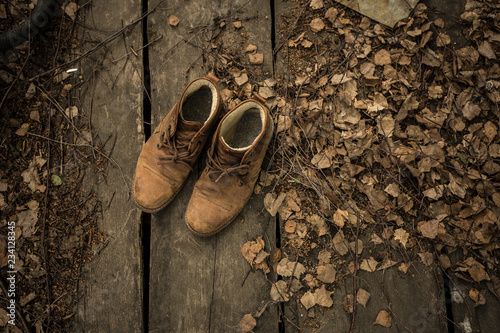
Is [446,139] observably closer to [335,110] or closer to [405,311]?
[335,110]

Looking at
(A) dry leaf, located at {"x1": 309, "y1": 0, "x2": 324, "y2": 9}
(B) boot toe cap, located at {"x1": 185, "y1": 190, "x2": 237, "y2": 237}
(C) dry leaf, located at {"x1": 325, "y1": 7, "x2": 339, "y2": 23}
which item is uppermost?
(A) dry leaf, located at {"x1": 309, "y1": 0, "x2": 324, "y2": 9}

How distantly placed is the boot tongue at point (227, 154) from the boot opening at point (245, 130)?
18 centimetres

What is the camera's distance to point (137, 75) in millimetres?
2033

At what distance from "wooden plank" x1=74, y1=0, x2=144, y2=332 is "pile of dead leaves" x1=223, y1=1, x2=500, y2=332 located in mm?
721

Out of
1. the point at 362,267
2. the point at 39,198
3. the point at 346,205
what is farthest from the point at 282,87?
the point at 39,198

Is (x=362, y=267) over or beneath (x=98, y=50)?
beneath

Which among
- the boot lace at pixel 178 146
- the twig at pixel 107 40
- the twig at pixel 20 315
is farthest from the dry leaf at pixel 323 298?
the twig at pixel 107 40

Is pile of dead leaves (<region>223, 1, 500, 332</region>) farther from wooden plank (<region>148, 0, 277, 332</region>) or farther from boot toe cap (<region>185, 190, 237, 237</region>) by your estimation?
boot toe cap (<region>185, 190, 237, 237</region>)

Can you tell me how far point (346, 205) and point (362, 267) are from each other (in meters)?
0.40

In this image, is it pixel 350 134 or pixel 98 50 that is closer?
pixel 350 134

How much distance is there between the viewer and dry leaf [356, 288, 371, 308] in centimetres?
180

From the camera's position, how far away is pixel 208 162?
1.77 meters

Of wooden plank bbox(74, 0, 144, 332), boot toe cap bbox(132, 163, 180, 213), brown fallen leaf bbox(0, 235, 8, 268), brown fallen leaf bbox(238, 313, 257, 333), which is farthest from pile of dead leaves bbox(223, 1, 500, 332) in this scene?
brown fallen leaf bbox(0, 235, 8, 268)

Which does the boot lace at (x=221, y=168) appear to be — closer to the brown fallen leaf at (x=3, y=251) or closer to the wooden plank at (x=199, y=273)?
the wooden plank at (x=199, y=273)
